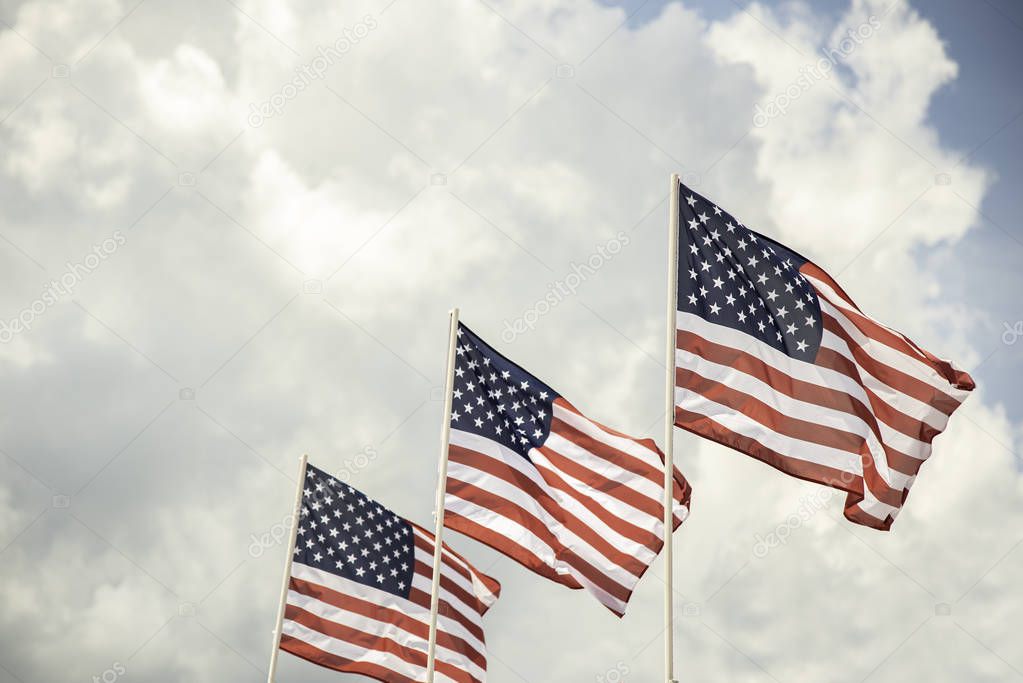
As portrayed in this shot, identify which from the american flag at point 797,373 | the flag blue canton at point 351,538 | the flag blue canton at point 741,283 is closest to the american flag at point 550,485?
the american flag at point 797,373

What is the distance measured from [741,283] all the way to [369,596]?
1261 centimetres

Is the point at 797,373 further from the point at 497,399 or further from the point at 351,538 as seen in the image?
the point at 351,538

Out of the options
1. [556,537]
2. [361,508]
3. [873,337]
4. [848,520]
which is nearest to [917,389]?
[873,337]

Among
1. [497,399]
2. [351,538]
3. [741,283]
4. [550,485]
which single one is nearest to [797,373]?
[741,283]

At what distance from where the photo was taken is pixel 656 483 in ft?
65.8

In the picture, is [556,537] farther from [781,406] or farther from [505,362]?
[781,406]

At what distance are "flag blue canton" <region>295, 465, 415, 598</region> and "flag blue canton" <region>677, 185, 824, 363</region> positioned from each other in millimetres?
11654

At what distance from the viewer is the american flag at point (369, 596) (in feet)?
82.1

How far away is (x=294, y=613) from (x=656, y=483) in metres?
Answer: 10.1

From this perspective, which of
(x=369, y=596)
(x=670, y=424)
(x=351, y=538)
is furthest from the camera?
(x=351, y=538)

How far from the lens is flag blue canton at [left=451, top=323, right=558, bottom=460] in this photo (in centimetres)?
2070

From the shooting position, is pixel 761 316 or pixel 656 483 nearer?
pixel 761 316

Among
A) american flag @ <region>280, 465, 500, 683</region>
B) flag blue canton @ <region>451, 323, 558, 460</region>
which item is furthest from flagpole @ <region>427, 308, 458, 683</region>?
american flag @ <region>280, 465, 500, 683</region>

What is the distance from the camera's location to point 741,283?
59.5ft
